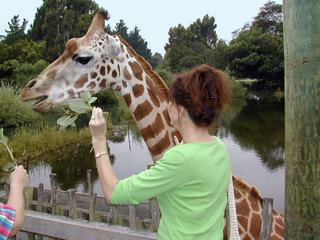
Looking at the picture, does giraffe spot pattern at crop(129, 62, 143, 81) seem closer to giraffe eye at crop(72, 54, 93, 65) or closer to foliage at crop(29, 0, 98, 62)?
giraffe eye at crop(72, 54, 93, 65)

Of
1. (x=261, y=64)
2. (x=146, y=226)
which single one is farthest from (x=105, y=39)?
(x=261, y=64)

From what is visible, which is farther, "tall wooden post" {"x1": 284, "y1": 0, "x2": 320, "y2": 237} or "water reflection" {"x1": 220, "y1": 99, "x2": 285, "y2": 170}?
"water reflection" {"x1": 220, "y1": 99, "x2": 285, "y2": 170}

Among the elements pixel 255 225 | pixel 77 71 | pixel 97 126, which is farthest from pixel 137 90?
pixel 97 126

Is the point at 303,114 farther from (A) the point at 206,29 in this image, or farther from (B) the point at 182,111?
(A) the point at 206,29

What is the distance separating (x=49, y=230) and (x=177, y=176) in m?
1.79

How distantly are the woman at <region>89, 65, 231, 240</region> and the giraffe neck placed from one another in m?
1.24

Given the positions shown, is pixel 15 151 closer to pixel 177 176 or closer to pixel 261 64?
pixel 177 176

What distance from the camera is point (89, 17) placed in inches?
1204

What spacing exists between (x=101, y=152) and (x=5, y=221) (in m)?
0.42

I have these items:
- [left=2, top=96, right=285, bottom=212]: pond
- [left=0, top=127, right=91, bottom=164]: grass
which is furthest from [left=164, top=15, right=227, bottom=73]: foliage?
[left=0, top=127, right=91, bottom=164]: grass

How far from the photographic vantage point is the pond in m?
8.27

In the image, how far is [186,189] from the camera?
1351 millimetres

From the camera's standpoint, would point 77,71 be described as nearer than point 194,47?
Yes

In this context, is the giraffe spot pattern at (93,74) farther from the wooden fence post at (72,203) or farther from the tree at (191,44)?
the tree at (191,44)
